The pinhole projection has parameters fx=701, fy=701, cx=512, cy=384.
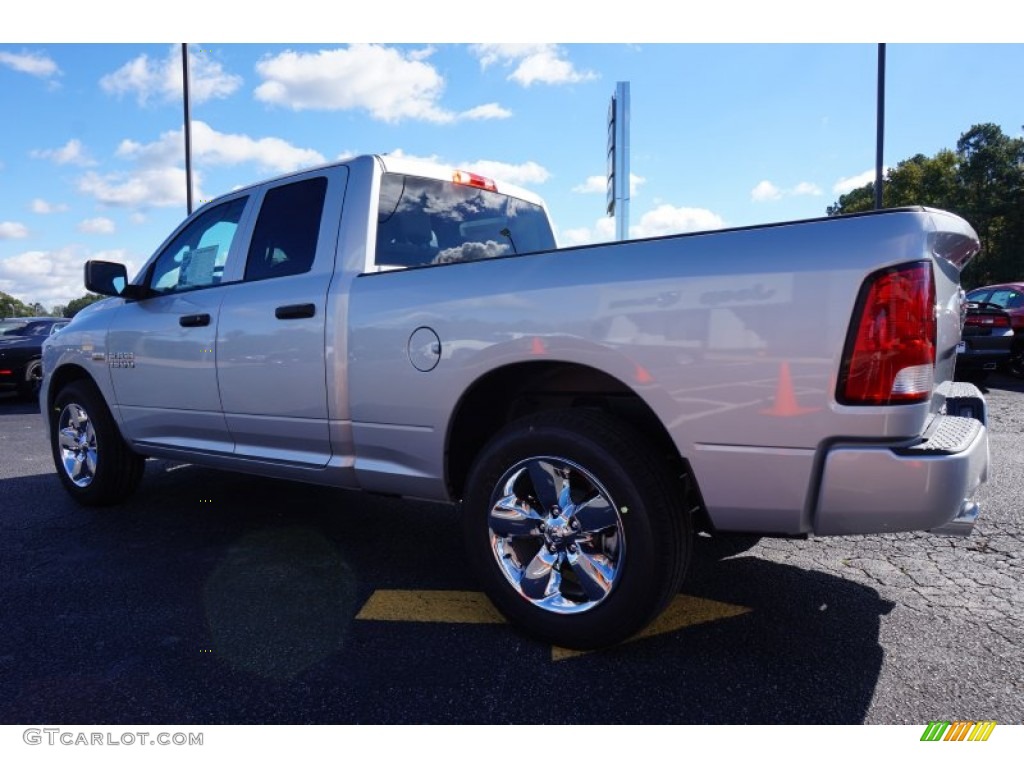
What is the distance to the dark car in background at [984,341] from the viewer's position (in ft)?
33.3

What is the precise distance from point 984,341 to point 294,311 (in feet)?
34.9

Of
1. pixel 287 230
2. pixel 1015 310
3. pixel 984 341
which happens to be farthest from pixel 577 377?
pixel 1015 310

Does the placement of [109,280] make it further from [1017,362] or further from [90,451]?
[1017,362]

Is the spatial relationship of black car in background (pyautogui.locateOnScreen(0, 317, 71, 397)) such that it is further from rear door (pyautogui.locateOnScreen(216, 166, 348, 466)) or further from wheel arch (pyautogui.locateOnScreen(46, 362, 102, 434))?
rear door (pyautogui.locateOnScreen(216, 166, 348, 466))

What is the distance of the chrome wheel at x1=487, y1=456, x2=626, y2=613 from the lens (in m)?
2.32

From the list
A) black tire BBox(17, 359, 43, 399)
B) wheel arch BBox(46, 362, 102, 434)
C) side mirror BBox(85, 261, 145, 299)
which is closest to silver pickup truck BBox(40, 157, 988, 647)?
side mirror BBox(85, 261, 145, 299)

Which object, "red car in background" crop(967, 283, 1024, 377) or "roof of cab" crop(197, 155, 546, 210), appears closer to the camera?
"roof of cab" crop(197, 155, 546, 210)

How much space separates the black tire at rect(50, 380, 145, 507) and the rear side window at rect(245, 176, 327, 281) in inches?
63.7

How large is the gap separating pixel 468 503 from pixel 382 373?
2.18ft

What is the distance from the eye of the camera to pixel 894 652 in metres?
2.37

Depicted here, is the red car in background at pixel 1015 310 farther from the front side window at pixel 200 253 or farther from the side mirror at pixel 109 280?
the side mirror at pixel 109 280
